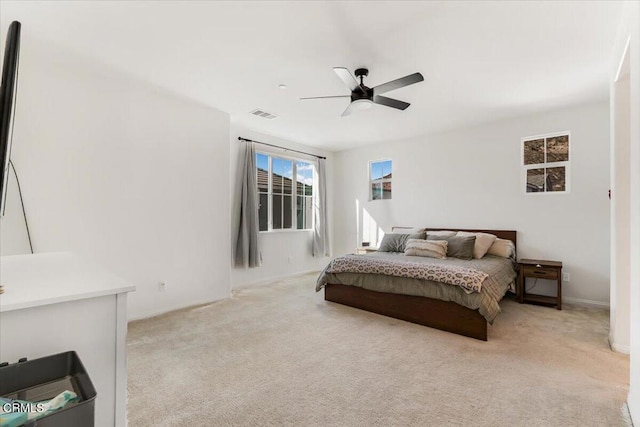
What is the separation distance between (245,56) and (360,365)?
108 inches

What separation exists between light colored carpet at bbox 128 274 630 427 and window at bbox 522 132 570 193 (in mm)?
1709

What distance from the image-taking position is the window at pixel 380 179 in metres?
5.86

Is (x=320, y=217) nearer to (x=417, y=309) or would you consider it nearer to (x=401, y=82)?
(x=417, y=309)

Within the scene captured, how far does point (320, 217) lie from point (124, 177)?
3491mm

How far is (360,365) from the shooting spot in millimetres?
2344

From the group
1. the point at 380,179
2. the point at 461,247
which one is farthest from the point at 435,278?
the point at 380,179

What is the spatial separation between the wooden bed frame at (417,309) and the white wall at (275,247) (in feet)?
4.99

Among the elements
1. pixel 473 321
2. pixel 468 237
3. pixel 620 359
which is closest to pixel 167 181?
pixel 473 321

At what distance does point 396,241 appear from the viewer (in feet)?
15.9

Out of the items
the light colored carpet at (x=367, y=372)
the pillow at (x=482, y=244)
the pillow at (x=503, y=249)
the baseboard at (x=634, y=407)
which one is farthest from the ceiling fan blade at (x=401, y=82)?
the pillow at (x=503, y=249)

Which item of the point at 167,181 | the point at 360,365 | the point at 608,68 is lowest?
the point at 360,365

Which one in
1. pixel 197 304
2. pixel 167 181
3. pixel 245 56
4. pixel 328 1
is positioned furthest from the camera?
pixel 197 304

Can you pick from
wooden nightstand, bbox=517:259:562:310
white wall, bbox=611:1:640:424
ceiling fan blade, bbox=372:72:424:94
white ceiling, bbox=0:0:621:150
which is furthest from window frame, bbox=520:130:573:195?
ceiling fan blade, bbox=372:72:424:94

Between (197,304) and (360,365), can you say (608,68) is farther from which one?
(197,304)
